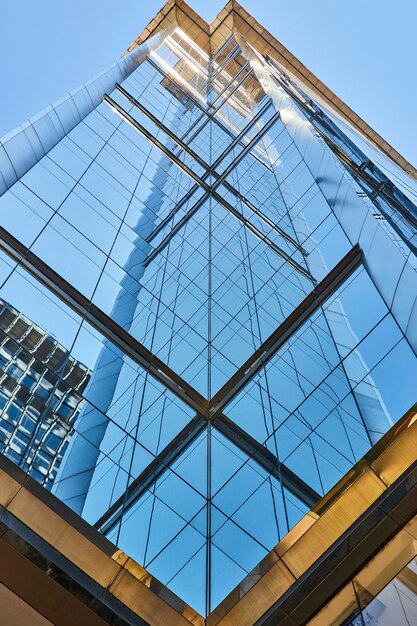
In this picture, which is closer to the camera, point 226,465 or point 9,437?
point 9,437

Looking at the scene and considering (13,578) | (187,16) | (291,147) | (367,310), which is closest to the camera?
(13,578)

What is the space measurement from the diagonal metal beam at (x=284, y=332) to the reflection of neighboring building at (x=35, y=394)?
3135mm

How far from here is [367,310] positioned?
11859 mm

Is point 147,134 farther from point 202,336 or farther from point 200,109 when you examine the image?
point 202,336

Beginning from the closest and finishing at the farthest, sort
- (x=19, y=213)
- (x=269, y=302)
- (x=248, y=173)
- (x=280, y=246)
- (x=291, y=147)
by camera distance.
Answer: (x=19, y=213) → (x=269, y=302) → (x=280, y=246) → (x=291, y=147) → (x=248, y=173)

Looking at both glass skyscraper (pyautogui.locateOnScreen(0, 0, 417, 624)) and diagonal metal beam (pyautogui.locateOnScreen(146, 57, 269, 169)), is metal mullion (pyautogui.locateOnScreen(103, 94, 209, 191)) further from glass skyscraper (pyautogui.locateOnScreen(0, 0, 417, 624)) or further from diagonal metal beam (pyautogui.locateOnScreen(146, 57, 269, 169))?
diagonal metal beam (pyautogui.locateOnScreen(146, 57, 269, 169))

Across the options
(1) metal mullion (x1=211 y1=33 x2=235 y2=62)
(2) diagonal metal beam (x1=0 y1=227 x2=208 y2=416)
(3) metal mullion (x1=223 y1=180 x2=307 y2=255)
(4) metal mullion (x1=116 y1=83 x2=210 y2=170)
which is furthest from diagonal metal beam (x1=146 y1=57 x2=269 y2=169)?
(2) diagonal metal beam (x1=0 y1=227 x2=208 y2=416)

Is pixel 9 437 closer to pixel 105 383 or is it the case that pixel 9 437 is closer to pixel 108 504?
pixel 108 504

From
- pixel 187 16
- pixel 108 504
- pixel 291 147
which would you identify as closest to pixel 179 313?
pixel 108 504

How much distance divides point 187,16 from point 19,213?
46.4 m

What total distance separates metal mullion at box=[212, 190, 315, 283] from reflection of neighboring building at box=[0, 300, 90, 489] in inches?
273

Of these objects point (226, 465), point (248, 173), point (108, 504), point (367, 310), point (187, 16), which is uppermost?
point (187, 16)

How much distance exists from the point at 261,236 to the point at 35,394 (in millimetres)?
13092

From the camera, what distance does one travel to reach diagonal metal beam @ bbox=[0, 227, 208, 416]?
14.0 m
